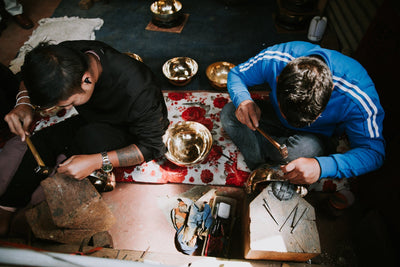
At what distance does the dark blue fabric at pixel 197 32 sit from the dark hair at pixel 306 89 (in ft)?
6.33

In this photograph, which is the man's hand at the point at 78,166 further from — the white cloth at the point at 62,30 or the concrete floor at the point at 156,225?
the white cloth at the point at 62,30

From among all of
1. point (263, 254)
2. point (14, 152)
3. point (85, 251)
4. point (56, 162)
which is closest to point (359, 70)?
point (263, 254)

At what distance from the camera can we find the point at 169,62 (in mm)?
3398

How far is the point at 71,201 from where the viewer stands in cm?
176

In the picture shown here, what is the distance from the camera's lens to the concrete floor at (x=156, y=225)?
200 centimetres

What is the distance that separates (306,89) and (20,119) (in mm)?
2382

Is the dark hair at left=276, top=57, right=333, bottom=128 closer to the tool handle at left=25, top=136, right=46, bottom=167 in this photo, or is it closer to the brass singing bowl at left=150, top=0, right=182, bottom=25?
the tool handle at left=25, top=136, right=46, bottom=167

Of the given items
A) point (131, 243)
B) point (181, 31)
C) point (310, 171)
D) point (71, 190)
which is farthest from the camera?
point (181, 31)

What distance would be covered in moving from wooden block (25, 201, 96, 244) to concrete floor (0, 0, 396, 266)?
1.17ft

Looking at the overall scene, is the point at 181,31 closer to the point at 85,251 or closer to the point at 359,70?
the point at 359,70

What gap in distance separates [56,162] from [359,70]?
2.87m

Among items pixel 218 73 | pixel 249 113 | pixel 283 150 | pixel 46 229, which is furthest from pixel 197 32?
pixel 46 229

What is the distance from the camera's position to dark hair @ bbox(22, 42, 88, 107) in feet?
4.26

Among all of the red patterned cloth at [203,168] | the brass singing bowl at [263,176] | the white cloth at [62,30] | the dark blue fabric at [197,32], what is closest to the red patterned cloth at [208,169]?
the red patterned cloth at [203,168]
